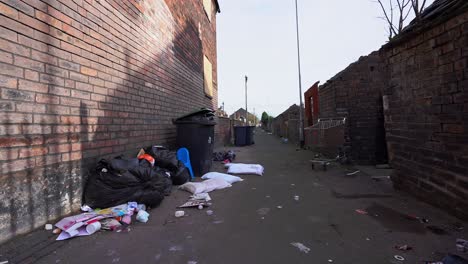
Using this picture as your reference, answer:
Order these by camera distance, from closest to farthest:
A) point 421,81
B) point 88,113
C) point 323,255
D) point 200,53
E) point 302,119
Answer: point 323,255 < point 88,113 < point 421,81 < point 200,53 < point 302,119

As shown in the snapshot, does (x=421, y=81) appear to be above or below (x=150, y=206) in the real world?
above

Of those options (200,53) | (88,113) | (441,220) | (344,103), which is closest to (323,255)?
(441,220)

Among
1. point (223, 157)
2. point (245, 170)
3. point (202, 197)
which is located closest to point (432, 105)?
point (202, 197)

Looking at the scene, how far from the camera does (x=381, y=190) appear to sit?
4.55m

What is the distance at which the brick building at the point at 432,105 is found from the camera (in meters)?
3.13

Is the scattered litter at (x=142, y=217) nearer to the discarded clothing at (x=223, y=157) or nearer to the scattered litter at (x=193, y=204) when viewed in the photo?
the scattered litter at (x=193, y=204)

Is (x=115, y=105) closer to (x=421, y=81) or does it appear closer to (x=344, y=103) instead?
(x=421, y=81)

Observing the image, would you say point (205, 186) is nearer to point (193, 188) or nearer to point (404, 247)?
point (193, 188)

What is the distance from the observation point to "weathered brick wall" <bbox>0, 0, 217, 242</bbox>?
8.26 ft

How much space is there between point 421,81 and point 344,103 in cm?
421

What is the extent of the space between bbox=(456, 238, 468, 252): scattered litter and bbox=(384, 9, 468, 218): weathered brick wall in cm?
68

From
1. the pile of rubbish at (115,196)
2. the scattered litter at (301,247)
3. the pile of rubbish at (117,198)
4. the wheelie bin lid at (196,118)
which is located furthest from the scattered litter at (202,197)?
the wheelie bin lid at (196,118)

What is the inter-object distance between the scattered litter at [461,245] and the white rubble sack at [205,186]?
11.0 feet

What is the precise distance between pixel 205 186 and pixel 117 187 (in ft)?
Result: 5.48
